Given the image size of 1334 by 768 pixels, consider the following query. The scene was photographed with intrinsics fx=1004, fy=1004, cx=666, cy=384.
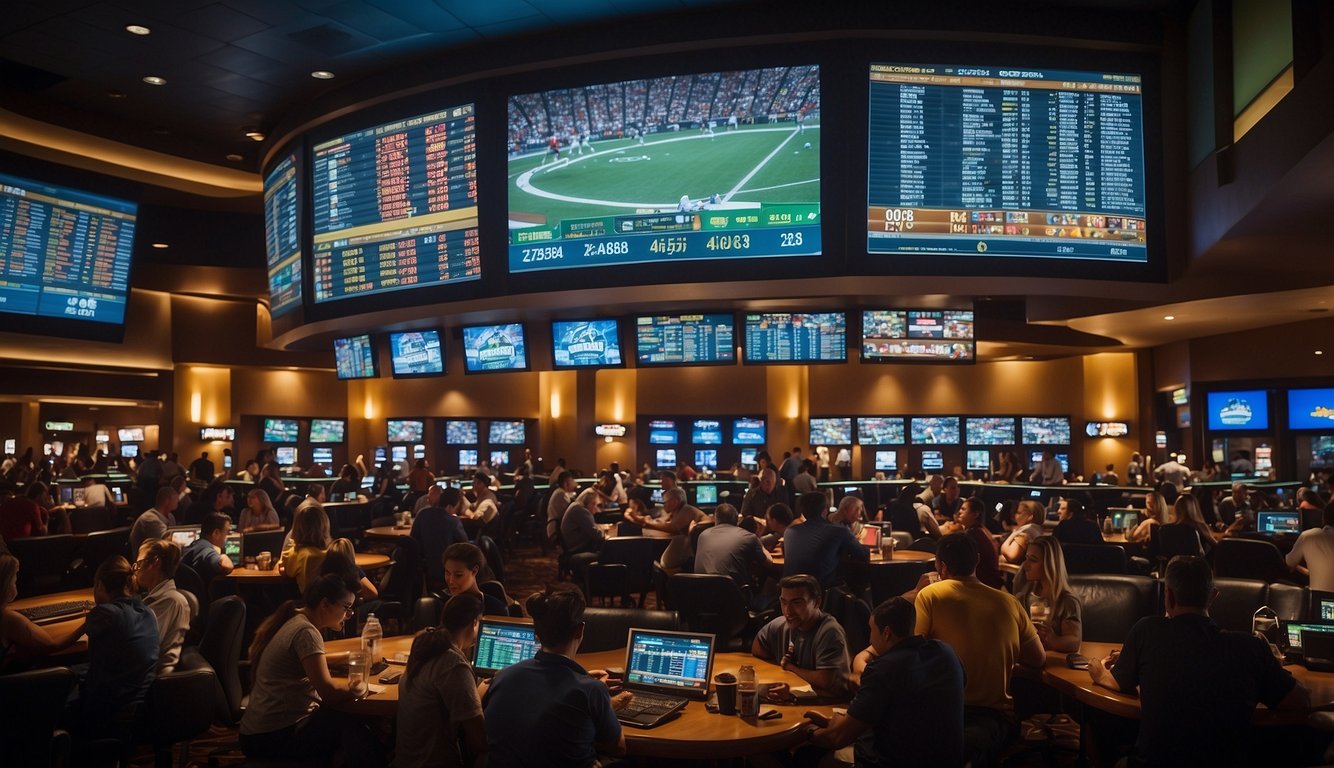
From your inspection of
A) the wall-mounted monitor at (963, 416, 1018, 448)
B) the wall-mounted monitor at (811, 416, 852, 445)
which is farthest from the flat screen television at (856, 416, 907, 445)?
the wall-mounted monitor at (963, 416, 1018, 448)

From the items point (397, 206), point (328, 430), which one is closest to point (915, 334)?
point (397, 206)

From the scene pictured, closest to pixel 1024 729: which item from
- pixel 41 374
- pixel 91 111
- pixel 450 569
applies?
pixel 450 569

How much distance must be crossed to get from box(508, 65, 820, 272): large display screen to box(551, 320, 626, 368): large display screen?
2.63 feet

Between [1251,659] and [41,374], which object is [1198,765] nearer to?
[1251,659]

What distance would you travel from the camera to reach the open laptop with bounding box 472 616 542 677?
3.88 m

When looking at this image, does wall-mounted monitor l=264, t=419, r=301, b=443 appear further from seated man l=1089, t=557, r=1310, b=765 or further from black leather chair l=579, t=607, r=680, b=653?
seated man l=1089, t=557, r=1310, b=765

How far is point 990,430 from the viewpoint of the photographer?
1845 cm

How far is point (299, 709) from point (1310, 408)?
1513 centimetres

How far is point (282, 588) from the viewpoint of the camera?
278 inches

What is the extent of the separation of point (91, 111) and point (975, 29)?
841 centimetres

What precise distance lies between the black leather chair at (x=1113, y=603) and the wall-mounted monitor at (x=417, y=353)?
610cm

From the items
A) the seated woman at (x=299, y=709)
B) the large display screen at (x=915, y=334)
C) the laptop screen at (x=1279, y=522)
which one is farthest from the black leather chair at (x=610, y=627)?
the laptop screen at (x=1279, y=522)

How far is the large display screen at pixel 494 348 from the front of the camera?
8.99 m

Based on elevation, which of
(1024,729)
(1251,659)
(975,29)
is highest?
(975,29)
